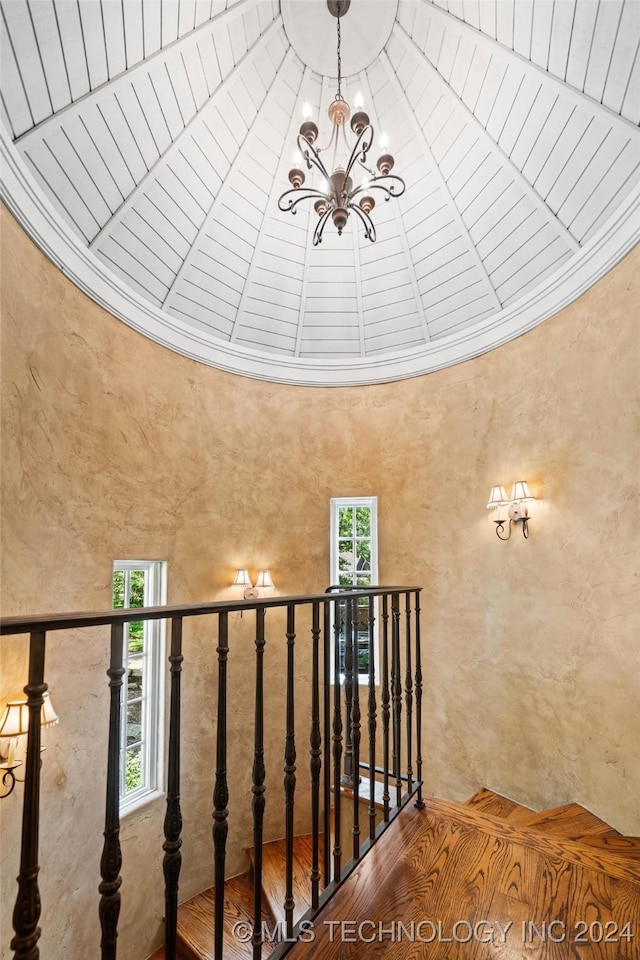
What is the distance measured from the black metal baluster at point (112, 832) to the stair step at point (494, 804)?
10.8ft

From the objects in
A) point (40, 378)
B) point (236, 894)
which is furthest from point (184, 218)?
point (236, 894)

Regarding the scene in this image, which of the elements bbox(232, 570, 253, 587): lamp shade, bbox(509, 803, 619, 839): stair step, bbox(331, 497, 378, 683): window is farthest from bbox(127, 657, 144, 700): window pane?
bbox(509, 803, 619, 839): stair step

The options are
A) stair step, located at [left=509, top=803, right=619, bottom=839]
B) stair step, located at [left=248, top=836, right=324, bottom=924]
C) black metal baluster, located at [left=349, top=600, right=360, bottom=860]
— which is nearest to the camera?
black metal baluster, located at [left=349, top=600, right=360, bottom=860]

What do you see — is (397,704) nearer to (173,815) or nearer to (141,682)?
(173,815)

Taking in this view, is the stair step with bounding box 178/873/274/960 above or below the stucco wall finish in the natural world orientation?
below

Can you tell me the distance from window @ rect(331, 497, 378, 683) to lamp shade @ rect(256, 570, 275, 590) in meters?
0.70

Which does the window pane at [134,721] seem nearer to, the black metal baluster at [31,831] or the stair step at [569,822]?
the stair step at [569,822]

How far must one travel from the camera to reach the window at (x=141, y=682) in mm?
3822

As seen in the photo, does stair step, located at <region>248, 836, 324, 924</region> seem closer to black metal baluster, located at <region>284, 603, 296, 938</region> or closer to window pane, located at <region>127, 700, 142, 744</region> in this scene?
window pane, located at <region>127, 700, 142, 744</region>

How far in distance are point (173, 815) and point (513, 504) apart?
11.4 feet

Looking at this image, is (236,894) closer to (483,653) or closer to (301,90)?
(483,653)

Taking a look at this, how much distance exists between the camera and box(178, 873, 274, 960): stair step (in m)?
3.54

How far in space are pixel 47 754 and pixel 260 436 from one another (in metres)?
3.08

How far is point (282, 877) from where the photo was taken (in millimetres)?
4086
